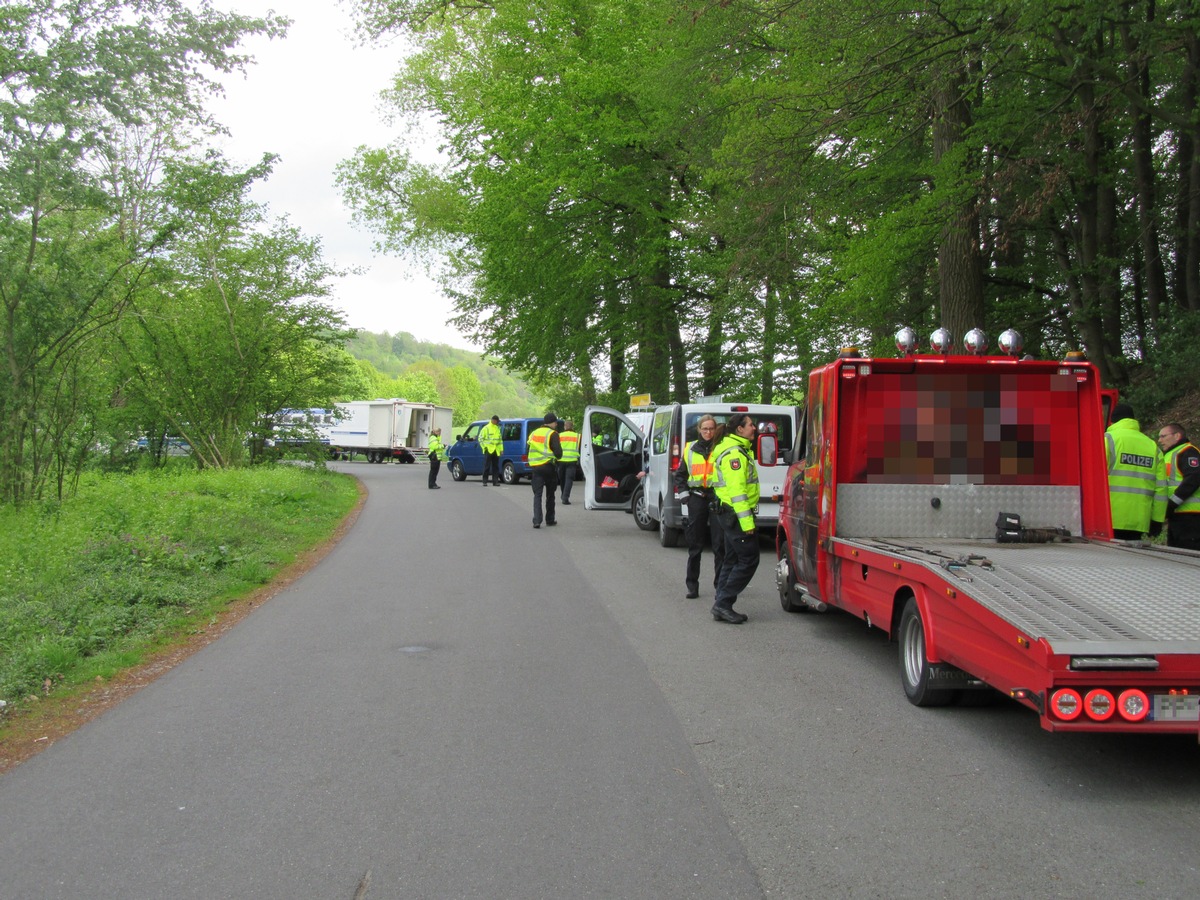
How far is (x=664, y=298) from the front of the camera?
89.6 feet

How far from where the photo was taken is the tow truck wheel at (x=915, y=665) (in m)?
5.82

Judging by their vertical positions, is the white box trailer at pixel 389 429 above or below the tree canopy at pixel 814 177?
below

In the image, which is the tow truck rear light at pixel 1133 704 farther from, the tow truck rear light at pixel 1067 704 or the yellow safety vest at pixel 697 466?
the yellow safety vest at pixel 697 466

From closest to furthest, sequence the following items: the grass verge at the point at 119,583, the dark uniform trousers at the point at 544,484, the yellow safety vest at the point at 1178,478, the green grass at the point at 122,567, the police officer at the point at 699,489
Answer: the grass verge at the point at 119,583 → the green grass at the point at 122,567 → the yellow safety vest at the point at 1178,478 → the police officer at the point at 699,489 → the dark uniform trousers at the point at 544,484

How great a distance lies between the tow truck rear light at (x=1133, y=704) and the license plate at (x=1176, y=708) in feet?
0.14

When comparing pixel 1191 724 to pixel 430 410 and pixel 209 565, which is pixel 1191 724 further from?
pixel 430 410

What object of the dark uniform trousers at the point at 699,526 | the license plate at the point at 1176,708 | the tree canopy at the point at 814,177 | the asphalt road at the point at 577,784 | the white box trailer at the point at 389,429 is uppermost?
the tree canopy at the point at 814,177

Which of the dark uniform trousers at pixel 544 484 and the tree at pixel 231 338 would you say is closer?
the dark uniform trousers at pixel 544 484

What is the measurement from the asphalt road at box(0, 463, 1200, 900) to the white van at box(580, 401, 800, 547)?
5.12 metres

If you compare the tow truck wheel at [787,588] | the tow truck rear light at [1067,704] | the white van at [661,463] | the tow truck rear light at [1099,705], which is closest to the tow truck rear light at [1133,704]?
the tow truck rear light at [1099,705]

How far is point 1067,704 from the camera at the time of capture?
434 cm

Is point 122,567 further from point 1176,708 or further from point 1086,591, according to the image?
point 1176,708

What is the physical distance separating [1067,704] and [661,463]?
1019cm

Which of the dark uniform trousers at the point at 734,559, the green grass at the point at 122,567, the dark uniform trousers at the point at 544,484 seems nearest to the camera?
the green grass at the point at 122,567
